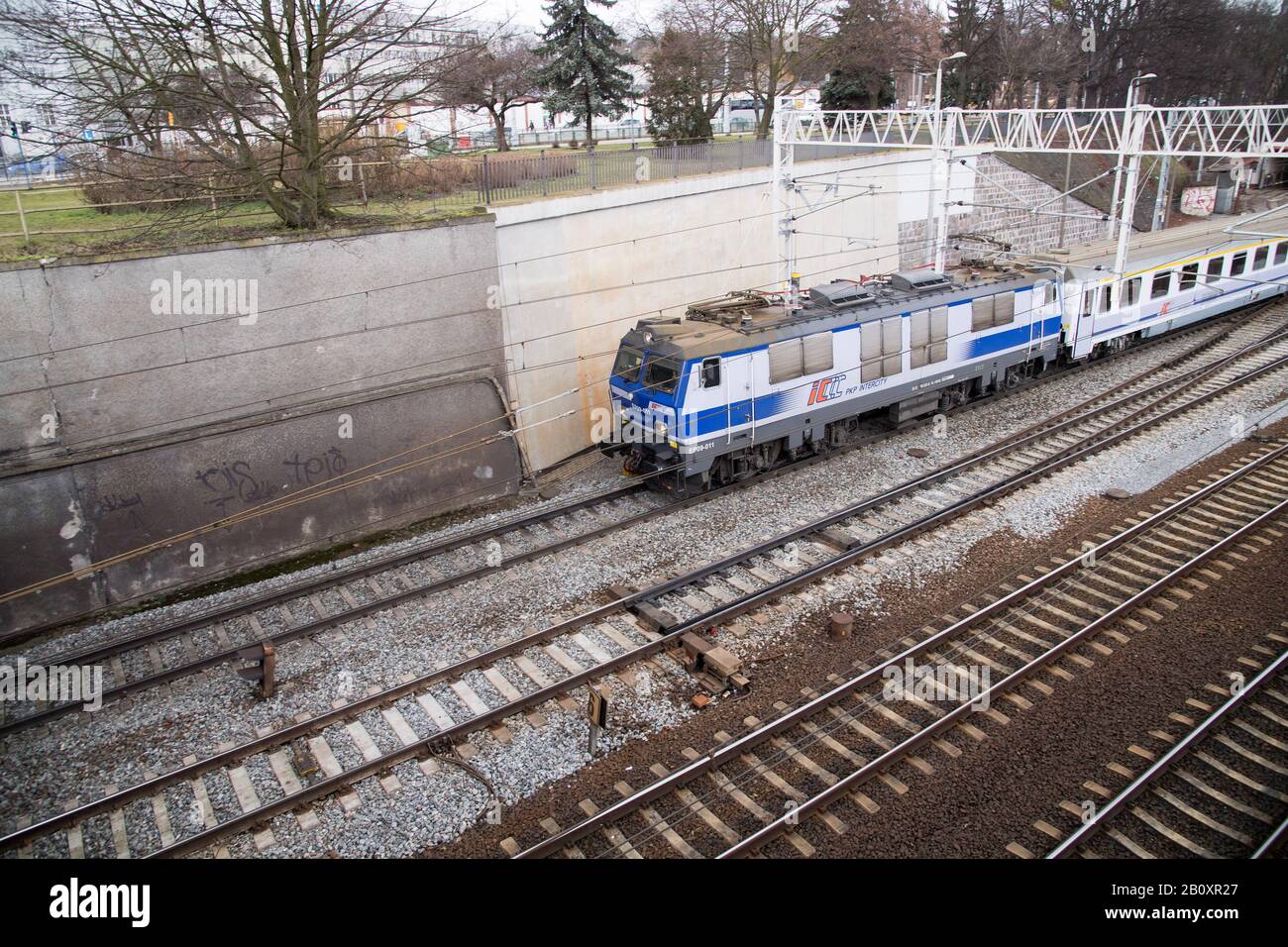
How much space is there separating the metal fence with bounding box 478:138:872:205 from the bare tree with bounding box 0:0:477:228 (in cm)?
222

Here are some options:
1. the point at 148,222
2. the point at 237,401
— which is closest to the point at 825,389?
the point at 237,401

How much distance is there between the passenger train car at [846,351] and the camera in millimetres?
15070

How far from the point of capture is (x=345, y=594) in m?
13.0

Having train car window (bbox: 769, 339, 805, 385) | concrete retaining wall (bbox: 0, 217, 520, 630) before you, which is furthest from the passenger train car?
concrete retaining wall (bbox: 0, 217, 520, 630)

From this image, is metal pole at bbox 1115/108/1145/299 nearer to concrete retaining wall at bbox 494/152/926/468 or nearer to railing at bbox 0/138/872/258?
concrete retaining wall at bbox 494/152/926/468

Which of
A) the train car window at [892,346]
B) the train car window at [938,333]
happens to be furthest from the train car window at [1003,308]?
the train car window at [892,346]

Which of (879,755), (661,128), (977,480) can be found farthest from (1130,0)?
(879,755)

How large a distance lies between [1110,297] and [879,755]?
1743 centimetres

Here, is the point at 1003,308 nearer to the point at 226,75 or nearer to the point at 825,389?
the point at 825,389

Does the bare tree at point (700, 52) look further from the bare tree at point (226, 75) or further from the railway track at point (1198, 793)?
the railway track at point (1198, 793)

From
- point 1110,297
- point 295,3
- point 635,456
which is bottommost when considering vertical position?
point 635,456

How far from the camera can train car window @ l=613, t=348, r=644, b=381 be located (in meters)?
15.7

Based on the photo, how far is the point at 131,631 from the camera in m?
12.2

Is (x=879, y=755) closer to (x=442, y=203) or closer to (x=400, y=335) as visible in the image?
(x=400, y=335)
